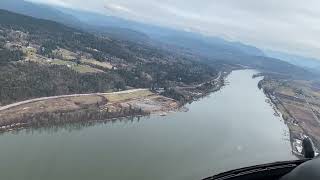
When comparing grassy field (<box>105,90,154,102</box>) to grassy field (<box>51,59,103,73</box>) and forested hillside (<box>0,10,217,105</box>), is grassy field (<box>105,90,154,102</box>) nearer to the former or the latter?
forested hillside (<box>0,10,217,105</box>)

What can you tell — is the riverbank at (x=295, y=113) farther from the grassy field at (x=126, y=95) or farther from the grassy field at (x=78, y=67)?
the grassy field at (x=78, y=67)

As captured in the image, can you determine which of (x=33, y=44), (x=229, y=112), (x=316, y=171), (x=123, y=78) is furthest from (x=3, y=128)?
(x=33, y=44)

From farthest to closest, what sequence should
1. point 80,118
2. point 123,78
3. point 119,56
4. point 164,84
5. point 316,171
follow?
point 119,56
point 164,84
point 123,78
point 80,118
point 316,171

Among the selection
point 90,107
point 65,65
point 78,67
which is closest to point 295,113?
point 90,107

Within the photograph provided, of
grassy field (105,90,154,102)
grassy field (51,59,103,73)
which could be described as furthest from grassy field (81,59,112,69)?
grassy field (105,90,154,102)

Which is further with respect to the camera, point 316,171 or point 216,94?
point 216,94

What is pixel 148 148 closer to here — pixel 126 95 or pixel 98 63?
pixel 126 95

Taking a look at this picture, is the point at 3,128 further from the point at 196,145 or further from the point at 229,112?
the point at 229,112
